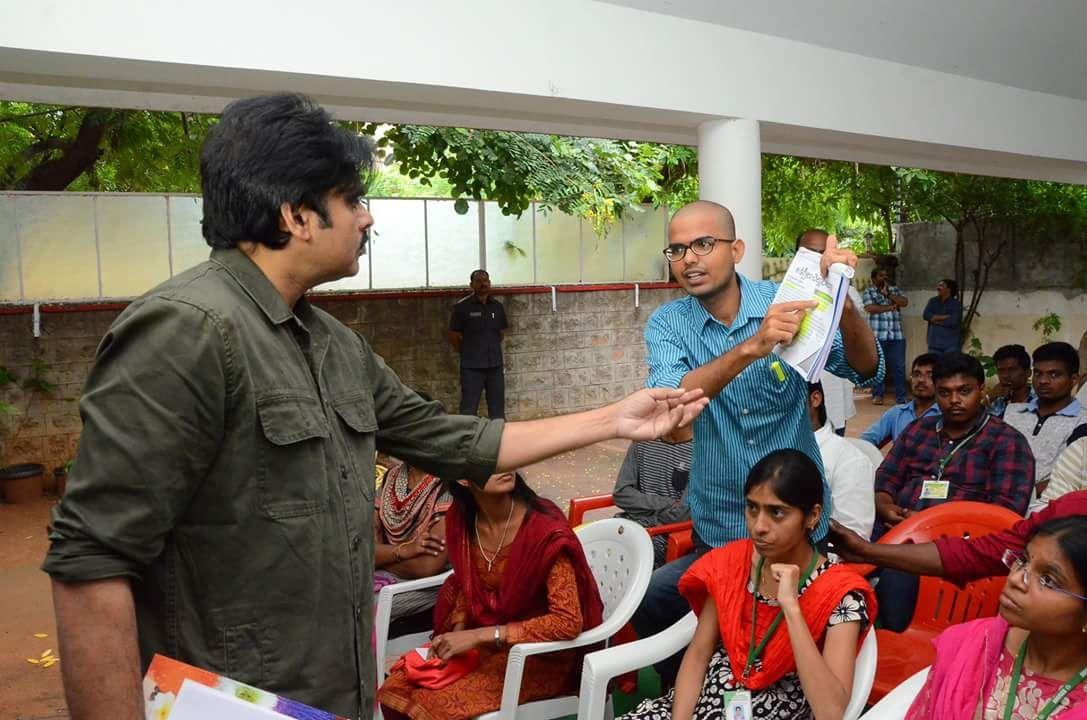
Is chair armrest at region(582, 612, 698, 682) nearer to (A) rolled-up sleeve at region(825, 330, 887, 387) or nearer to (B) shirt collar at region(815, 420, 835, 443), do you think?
(A) rolled-up sleeve at region(825, 330, 887, 387)

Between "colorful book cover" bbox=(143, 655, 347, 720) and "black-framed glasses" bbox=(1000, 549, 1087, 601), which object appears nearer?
"colorful book cover" bbox=(143, 655, 347, 720)

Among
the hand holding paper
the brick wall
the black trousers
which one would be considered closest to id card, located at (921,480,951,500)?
the hand holding paper

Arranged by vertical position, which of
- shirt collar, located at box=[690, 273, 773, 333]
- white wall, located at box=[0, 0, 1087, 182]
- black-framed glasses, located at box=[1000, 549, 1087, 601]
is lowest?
black-framed glasses, located at box=[1000, 549, 1087, 601]

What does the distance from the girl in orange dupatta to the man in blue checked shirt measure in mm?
147

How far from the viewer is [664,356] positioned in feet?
8.98

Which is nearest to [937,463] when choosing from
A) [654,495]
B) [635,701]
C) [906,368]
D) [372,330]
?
[654,495]

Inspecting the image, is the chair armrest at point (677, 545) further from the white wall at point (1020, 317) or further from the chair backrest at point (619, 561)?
the white wall at point (1020, 317)

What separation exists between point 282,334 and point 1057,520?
166 centimetres

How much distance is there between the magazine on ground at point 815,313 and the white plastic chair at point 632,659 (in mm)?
868

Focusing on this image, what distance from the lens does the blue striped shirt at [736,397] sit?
2746 mm

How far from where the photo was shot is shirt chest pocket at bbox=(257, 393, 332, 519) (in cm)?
142

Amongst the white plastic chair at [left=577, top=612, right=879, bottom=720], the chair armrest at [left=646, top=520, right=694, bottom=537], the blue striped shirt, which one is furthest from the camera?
the chair armrest at [left=646, top=520, right=694, bottom=537]

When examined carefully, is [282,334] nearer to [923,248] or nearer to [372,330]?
[372,330]

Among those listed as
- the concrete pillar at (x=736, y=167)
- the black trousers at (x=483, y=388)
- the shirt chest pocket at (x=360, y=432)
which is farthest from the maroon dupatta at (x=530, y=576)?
the black trousers at (x=483, y=388)
